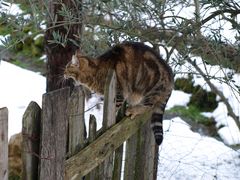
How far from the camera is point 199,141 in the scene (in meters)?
5.72

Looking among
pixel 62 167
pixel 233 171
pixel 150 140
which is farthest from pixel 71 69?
pixel 233 171

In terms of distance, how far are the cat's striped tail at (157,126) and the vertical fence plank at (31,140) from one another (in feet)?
3.50

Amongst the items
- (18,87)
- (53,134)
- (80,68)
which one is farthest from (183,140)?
(53,134)

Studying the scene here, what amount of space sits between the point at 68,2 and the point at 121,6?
55 centimetres

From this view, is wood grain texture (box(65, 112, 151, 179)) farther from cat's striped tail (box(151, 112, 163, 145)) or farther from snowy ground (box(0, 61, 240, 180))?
snowy ground (box(0, 61, 240, 180))

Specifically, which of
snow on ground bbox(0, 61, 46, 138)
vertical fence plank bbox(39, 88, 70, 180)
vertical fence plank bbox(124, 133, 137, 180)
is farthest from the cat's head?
snow on ground bbox(0, 61, 46, 138)

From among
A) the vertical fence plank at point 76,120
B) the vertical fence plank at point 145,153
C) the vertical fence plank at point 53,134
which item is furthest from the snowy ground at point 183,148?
the vertical fence plank at point 53,134

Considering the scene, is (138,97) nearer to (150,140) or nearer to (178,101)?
(150,140)

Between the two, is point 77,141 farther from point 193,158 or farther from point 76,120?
point 193,158

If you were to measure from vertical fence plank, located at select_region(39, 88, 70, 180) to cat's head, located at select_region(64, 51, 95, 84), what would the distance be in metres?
0.92

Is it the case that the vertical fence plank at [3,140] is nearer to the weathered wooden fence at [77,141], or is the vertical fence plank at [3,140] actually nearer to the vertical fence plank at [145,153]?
the weathered wooden fence at [77,141]

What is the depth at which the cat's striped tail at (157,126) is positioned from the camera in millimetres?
3066

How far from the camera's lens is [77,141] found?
7.97ft

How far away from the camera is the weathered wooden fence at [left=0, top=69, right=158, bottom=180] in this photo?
2.12 m
